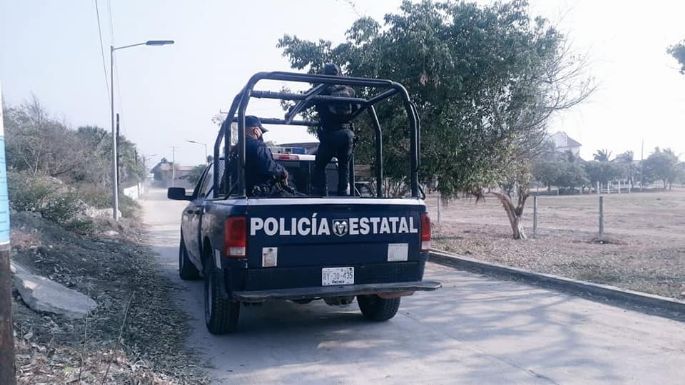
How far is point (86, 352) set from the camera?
4977mm

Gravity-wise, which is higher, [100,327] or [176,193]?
[176,193]

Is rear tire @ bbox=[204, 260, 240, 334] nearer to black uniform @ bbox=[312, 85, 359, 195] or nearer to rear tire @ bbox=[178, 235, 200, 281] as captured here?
black uniform @ bbox=[312, 85, 359, 195]

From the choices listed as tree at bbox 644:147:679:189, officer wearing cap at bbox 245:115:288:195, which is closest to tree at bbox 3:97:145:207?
officer wearing cap at bbox 245:115:288:195

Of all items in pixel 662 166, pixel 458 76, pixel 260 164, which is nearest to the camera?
pixel 260 164

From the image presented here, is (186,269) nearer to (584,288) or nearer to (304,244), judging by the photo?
(304,244)

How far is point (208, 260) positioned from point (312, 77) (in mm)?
2270

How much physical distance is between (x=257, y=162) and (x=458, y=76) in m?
6.43

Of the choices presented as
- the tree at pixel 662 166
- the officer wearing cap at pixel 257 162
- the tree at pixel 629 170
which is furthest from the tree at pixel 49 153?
the tree at pixel 662 166

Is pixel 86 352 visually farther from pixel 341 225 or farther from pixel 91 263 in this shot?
pixel 91 263

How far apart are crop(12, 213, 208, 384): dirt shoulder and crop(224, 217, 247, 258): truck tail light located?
1051 mm

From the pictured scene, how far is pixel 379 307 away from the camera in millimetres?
6758

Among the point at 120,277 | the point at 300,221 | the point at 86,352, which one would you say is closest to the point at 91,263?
the point at 120,277

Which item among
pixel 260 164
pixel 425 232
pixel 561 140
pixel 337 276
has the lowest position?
pixel 337 276

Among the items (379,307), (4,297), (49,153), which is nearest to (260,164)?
(379,307)
